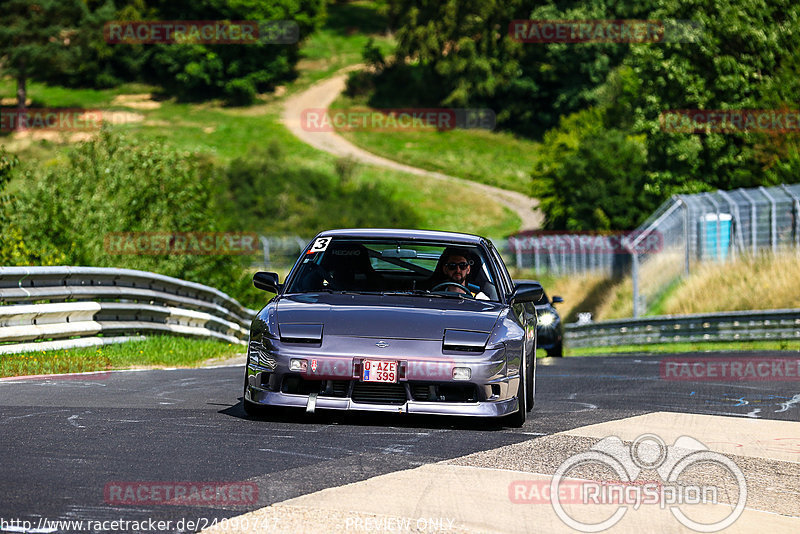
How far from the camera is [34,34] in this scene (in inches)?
3962

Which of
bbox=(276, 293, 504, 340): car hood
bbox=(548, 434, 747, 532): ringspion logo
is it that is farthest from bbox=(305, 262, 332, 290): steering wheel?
bbox=(548, 434, 747, 532): ringspion logo

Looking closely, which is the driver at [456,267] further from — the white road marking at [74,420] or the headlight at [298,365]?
the white road marking at [74,420]

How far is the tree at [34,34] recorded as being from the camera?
98.4 metres

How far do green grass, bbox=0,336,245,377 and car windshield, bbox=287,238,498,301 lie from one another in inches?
158

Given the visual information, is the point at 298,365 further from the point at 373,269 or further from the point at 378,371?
the point at 373,269

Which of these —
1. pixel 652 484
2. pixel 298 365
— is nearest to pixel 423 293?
pixel 298 365

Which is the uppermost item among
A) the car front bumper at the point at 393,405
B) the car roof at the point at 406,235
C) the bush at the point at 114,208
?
the car roof at the point at 406,235

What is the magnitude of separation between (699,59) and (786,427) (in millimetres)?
42912

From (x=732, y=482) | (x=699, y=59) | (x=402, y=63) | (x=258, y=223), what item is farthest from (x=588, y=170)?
(x=732, y=482)

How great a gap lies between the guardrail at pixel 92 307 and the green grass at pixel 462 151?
65.1 m

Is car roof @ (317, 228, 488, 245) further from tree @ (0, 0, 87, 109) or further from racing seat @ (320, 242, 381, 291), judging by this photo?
tree @ (0, 0, 87, 109)

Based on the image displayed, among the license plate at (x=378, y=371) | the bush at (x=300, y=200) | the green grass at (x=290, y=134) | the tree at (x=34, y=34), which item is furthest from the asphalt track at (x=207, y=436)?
the tree at (x=34, y=34)

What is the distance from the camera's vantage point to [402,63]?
104 metres

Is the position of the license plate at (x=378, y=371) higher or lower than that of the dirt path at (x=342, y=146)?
higher
